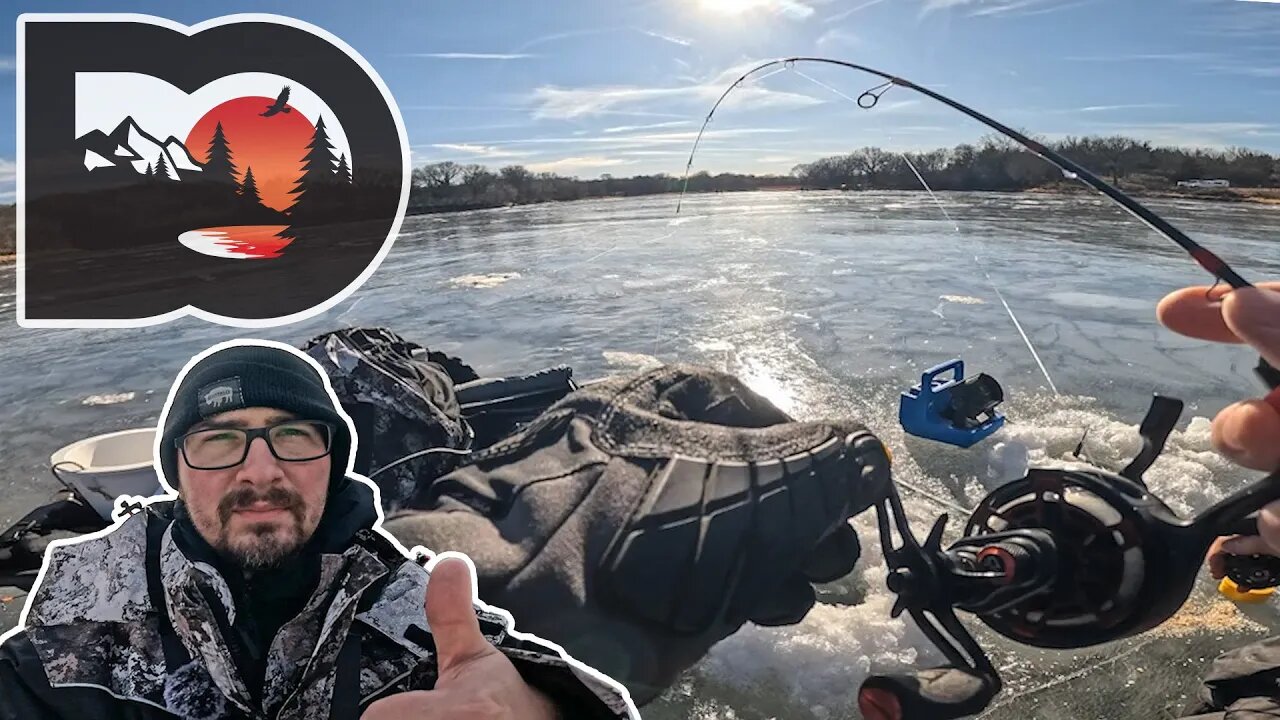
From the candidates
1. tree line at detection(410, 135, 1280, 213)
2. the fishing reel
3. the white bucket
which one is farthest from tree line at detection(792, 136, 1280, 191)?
the white bucket

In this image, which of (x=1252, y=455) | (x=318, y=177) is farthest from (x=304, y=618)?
(x=1252, y=455)

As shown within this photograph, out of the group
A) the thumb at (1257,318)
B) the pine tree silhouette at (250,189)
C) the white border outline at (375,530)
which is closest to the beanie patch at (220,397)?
the white border outline at (375,530)

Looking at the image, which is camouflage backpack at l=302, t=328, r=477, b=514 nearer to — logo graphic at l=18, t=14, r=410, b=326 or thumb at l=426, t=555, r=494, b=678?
logo graphic at l=18, t=14, r=410, b=326

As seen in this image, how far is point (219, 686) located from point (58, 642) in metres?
0.22

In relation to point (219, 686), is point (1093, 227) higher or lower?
higher

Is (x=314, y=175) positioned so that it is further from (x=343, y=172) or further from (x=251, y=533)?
(x=251, y=533)

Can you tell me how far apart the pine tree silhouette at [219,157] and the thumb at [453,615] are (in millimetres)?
924

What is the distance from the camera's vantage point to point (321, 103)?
4.59 feet

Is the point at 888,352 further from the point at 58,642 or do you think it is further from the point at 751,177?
the point at 58,642

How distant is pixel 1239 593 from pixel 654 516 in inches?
51.2

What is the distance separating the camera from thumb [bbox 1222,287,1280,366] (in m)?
1.28

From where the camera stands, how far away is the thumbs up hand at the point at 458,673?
0.92 metres

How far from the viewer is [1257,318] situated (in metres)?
1.29

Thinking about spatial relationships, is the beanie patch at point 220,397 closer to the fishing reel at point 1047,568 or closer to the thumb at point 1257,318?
the fishing reel at point 1047,568
